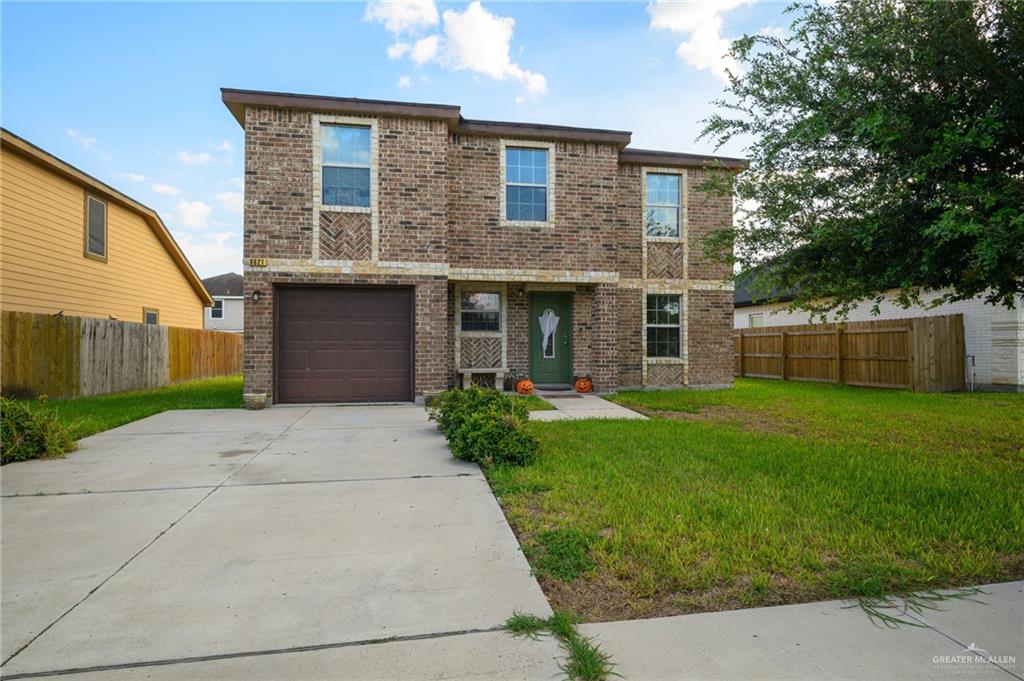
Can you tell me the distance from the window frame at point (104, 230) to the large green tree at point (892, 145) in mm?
16271

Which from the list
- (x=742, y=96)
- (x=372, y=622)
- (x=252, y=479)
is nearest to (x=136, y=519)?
(x=252, y=479)

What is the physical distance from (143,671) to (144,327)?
14.8 m

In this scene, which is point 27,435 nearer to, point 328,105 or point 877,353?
point 328,105

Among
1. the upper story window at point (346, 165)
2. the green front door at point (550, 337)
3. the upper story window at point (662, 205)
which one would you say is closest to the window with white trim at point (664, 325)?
the upper story window at point (662, 205)

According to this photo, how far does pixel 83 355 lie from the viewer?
11695 mm

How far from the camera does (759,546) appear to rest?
321 centimetres

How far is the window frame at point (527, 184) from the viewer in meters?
11.5

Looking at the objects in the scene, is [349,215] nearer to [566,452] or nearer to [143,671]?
[566,452]

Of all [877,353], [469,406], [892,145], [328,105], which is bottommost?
[469,406]

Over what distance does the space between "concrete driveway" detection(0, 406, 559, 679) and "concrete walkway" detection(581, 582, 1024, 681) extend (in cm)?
46

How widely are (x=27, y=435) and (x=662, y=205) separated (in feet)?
41.7

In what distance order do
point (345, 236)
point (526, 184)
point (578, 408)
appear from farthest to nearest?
point (526, 184) < point (345, 236) < point (578, 408)

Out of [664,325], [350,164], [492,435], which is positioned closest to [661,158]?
[664,325]

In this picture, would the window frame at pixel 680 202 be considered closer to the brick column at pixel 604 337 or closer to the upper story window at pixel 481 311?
the brick column at pixel 604 337
